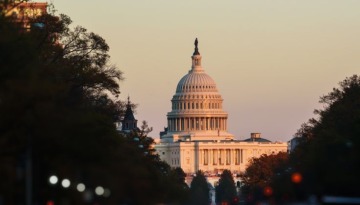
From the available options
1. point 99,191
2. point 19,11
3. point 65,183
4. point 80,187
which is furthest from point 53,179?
point 19,11

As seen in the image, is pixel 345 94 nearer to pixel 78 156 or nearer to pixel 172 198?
pixel 172 198

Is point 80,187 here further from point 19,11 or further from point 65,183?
point 19,11

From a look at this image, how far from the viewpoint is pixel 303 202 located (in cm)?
9650

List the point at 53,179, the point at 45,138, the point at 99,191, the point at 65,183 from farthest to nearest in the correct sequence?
the point at 99,191 → the point at 65,183 → the point at 53,179 → the point at 45,138

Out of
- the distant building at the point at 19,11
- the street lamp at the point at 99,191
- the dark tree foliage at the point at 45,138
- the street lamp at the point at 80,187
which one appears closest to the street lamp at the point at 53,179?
the dark tree foliage at the point at 45,138

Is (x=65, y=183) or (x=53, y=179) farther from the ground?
(x=65, y=183)

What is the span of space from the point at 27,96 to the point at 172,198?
67.4 metres

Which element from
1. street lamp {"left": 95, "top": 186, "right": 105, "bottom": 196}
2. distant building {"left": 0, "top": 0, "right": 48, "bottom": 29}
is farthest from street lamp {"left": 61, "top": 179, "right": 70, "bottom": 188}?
distant building {"left": 0, "top": 0, "right": 48, "bottom": 29}

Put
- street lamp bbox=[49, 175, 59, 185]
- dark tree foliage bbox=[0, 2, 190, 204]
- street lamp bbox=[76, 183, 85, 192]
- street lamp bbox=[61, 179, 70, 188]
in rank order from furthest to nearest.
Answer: street lamp bbox=[76, 183, 85, 192] → street lamp bbox=[61, 179, 70, 188] → street lamp bbox=[49, 175, 59, 185] → dark tree foliage bbox=[0, 2, 190, 204]

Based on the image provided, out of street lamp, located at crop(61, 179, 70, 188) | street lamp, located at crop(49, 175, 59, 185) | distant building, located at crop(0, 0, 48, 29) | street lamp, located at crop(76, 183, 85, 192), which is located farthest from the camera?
distant building, located at crop(0, 0, 48, 29)

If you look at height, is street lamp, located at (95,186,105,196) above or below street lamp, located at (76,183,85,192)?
above

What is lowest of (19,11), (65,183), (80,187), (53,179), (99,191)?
(53,179)

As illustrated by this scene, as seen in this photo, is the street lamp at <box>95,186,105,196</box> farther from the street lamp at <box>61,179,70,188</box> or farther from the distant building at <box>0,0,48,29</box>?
the distant building at <box>0,0,48,29</box>

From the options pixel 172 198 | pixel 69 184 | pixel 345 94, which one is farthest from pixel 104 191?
pixel 345 94
